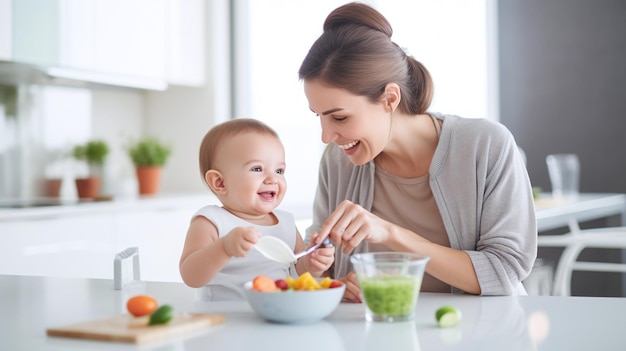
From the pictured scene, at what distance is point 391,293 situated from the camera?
1203mm

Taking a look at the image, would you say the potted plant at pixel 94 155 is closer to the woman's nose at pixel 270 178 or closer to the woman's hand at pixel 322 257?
A: the woman's nose at pixel 270 178

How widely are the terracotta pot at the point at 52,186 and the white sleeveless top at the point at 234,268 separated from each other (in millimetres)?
2930

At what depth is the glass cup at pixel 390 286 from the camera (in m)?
1.21

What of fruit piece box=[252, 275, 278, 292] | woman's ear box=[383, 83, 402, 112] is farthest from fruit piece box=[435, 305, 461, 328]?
woman's ear box=[383, 83, 402, 112]

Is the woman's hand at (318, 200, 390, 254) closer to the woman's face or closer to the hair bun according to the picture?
the woman's face

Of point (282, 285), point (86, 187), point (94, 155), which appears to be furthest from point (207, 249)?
point (94, 155)

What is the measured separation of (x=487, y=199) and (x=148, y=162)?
3.11 m

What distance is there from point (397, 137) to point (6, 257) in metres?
2.03

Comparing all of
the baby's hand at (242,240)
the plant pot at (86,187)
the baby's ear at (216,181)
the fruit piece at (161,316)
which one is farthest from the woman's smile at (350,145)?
the plant pot at (86,187)

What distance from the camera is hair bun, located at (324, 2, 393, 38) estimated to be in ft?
6.24

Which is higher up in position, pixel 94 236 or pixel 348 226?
pixel 348 226

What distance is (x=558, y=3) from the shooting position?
17.8 feet

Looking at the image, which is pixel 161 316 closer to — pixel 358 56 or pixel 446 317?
pixel 446 317

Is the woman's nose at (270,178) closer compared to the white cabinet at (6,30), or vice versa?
the woman's nose at (270,178)
